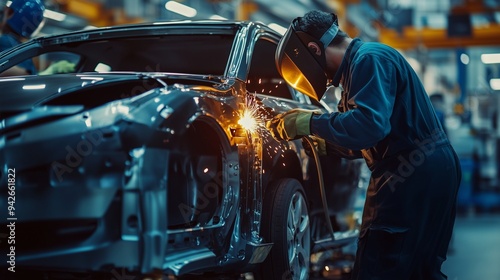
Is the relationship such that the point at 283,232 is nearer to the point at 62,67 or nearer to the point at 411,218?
the point at 411,218

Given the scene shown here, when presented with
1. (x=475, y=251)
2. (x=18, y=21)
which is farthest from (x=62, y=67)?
(x=475, y=251)

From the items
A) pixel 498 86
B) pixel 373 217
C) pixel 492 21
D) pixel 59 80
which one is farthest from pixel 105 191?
pixel 498 86

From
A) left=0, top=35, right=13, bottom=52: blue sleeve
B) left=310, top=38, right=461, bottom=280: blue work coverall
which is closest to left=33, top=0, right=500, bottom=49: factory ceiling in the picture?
left=0, top=35, right=13, bottom=52: blue sleeve

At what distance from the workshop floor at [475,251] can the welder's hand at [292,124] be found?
3545 millimetres

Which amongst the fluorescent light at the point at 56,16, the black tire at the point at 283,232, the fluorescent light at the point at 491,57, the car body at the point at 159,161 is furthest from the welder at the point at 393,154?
the fluorescent light at the point at 491,57

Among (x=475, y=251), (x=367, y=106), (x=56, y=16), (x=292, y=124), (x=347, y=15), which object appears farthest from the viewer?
(x=347, y=15)

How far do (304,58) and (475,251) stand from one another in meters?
5.97

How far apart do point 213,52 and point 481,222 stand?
372 inches

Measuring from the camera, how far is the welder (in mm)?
3391

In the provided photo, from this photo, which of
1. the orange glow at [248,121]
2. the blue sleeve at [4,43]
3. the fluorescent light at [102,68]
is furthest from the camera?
the blue sleeve at [4,43]

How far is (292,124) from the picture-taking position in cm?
376

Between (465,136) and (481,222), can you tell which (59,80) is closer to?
(481,222)

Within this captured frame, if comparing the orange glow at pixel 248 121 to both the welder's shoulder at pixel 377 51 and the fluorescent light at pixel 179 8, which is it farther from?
the fluorescent light at pixel 179 8

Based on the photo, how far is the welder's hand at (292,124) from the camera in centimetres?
369
